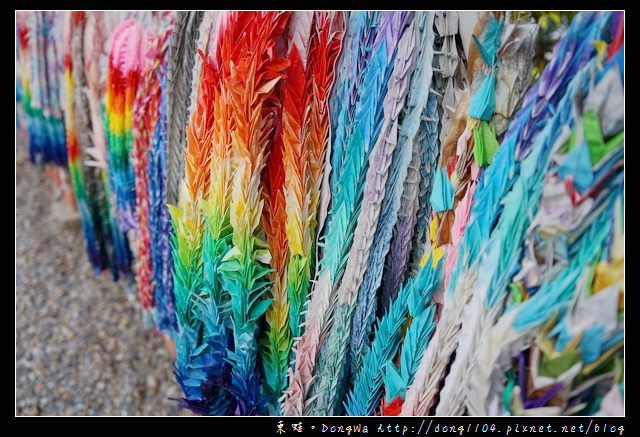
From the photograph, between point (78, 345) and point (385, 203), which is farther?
point (78, 345)

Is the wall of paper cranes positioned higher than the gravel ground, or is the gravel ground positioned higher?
the wall of paper cranes

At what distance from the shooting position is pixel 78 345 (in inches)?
59.3

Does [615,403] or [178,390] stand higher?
[615,403]

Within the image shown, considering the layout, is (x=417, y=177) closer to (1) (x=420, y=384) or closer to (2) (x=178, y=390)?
(1) (x=420, y=384)

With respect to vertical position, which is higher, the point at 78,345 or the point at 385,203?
the point at 385,203

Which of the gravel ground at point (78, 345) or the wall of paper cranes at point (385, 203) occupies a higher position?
the wall of paper cranes at point (385, 203)

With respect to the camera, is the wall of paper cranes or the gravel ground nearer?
the wall of paper cranes

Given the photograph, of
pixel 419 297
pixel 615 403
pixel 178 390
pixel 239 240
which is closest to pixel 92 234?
pixel 178 390

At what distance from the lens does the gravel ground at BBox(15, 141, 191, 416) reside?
4.48ft

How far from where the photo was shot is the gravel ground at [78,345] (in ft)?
4.48

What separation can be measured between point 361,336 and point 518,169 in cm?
42

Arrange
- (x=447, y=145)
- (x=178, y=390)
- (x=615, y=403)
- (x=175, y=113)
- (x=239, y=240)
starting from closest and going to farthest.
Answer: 1. (x=615, y=403)
2. (x=447, y=145)
3. (x=239, y=240)
4. (x=175, y=113)
5. (x=178, y=390)

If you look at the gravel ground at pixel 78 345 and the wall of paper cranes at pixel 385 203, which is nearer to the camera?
the wall of paper cranes at pixel 385 203

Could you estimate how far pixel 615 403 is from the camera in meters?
0.60
